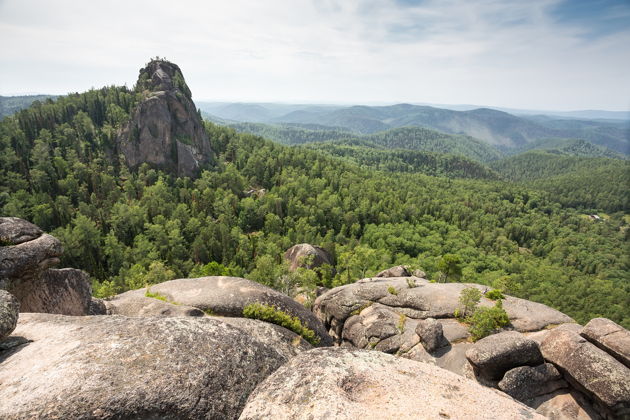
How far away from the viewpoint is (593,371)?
22.4 m

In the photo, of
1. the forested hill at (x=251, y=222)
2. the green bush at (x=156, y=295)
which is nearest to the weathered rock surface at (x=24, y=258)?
the green bush at (x=156, y=295)

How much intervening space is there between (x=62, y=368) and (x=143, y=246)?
3787 inches

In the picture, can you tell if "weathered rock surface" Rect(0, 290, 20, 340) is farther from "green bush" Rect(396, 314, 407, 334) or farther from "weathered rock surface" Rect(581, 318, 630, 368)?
"weathered rock surface" Rect(581, 318, 630, 368)

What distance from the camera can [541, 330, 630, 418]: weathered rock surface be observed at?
830 inches

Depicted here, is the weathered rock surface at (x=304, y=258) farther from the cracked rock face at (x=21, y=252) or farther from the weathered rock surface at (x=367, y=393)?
the weathered rock surface at (x=367, y=393)

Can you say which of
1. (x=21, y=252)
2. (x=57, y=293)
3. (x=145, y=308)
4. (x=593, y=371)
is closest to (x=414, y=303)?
(x=593, y=371)

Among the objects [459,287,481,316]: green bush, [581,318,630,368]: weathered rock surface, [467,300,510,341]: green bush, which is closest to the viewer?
[581,318,630,368]: weathered rock surface

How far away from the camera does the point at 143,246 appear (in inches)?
3789

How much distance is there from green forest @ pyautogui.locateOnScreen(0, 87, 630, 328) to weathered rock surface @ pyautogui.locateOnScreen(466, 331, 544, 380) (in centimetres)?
3656

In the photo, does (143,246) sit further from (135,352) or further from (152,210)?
(135,352)

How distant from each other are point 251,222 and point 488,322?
112 m

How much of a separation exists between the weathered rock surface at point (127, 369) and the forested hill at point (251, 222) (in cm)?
4288

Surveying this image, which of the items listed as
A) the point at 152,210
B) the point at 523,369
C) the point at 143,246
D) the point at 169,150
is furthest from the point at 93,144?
the point at 523,369

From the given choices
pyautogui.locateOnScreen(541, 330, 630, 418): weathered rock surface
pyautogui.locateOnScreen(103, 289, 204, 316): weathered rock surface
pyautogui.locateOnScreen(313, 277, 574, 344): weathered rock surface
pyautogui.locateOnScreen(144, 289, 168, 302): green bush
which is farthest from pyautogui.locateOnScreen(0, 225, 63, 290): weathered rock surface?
pyautogui.locateOnScreen(541, 330, 630, 418): weathered rock surface
